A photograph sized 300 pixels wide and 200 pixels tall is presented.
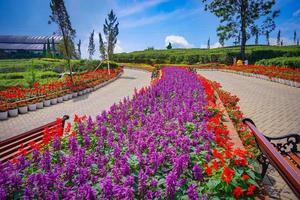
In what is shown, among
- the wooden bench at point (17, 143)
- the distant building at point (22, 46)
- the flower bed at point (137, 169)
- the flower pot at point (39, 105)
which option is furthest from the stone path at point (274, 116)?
the distant building at point (22, 46)

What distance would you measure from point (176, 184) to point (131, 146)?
1.30 meters

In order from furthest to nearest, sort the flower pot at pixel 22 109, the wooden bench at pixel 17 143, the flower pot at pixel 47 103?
the flower pot at pixel 47 103 < the flower pot at pixel 22 109 < the wooden bench at pixel 17 143

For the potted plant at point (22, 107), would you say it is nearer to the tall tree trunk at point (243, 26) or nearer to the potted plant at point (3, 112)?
the potted plant at point (3, 112)

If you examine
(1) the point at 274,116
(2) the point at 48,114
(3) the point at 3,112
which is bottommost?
(2) the point at 48,114

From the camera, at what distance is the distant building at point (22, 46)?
296 feet

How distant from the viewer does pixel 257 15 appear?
34500mm

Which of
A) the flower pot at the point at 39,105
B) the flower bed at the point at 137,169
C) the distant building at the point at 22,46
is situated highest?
the distant building at the point at 22,46

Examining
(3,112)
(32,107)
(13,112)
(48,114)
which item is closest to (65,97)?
(32,107)

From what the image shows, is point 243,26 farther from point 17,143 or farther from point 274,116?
point 17,143

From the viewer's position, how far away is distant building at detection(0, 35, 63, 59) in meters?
90.2

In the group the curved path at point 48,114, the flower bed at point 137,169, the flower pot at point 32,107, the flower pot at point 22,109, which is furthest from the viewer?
the flower pot at point 32,107

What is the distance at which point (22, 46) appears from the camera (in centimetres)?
10038

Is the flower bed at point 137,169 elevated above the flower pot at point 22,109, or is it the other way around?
the flower bed at point 137,169

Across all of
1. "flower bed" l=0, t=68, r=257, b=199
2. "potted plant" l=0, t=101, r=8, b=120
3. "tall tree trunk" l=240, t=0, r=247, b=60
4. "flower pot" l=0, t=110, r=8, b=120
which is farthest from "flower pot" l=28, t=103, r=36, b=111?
"tall tree trunk" l=240, t=0, r=247, b=60
